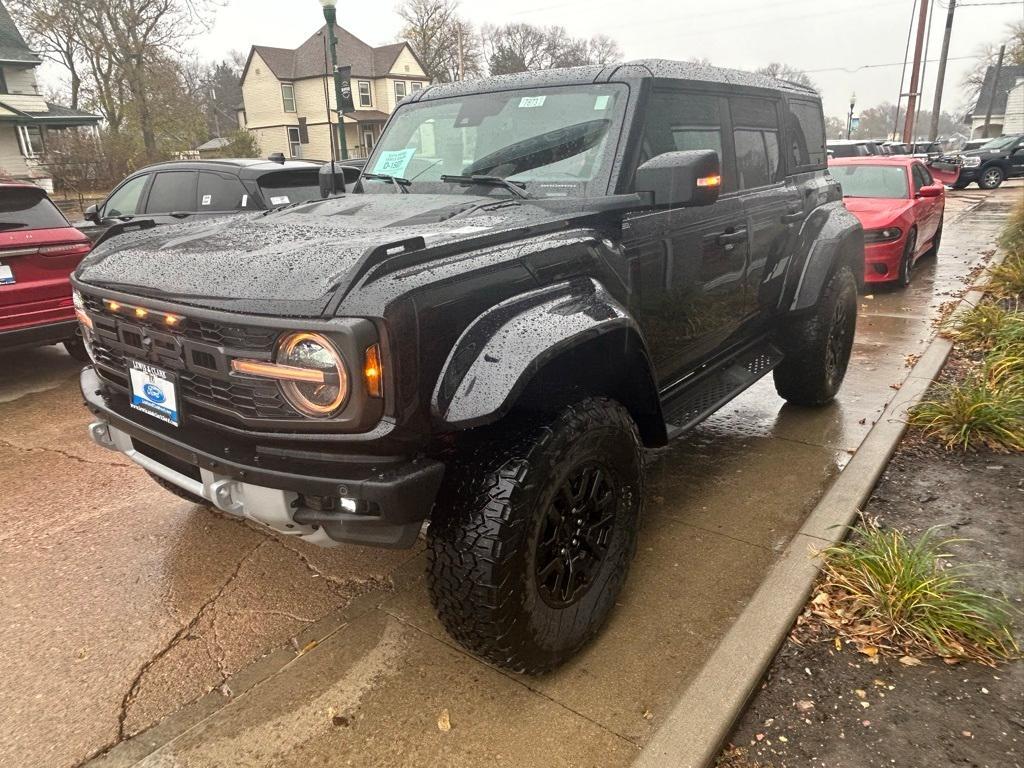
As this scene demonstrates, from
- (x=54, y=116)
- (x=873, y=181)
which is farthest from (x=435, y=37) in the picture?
(x=873, y=181)

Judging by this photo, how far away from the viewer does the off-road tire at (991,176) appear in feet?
83.3

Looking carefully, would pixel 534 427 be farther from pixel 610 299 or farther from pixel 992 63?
pixel 992 63

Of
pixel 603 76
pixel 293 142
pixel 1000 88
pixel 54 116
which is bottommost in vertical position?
pixel 603 76

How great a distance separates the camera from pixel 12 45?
3269 centimetres

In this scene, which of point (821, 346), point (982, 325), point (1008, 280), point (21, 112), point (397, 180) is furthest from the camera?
point (21, 112)

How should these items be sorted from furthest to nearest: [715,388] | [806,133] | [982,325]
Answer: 1. [982,325]
2. [806,133]
3. [715,388]

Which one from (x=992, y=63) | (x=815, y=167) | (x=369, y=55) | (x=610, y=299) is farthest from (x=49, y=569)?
(x=992, y=63)

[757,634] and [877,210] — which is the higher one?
[877,210]

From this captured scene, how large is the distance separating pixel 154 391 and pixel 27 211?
4.29 m

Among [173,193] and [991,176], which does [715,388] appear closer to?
[173,193]

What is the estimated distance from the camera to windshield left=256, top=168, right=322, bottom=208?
22.1ft

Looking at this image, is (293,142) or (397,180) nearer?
(397,180)

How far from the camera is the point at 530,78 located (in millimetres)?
3328

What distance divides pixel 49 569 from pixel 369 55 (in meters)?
51.3
